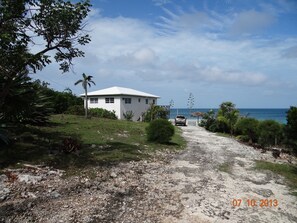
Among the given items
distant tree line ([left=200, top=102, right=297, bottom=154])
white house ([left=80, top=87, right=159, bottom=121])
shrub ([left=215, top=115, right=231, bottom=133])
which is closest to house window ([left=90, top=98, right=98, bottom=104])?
white house ([left=80, top=87, right=159, bottom=121])

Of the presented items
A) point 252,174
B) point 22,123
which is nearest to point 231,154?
point 252,174

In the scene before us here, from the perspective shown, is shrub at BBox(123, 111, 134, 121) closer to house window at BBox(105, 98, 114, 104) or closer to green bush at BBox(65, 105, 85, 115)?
house window at BBox(105, 98, 114, 104)

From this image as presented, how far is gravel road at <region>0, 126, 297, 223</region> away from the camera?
530 cm

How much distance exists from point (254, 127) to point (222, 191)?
44.1ft

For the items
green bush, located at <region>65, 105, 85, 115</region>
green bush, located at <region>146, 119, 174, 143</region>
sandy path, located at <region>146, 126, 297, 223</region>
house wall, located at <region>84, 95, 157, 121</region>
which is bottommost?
sandy path, located at <region>146, 126, 297, 223</region>

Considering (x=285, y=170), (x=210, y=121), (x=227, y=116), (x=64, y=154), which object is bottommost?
(x=285, y=170)

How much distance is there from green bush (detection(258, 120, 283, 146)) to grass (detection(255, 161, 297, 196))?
19.9 feet

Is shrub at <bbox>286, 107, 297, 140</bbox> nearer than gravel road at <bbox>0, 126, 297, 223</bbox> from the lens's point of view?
No

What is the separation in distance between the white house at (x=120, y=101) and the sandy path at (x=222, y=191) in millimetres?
23625

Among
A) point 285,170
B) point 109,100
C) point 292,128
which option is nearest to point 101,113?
point 109,100

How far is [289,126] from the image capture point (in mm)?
9547

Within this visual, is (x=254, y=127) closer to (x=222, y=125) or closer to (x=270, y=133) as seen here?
(x=270, y=133)

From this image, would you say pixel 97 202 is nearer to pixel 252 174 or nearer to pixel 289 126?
pixel 252 174

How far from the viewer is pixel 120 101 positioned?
34062 mm
